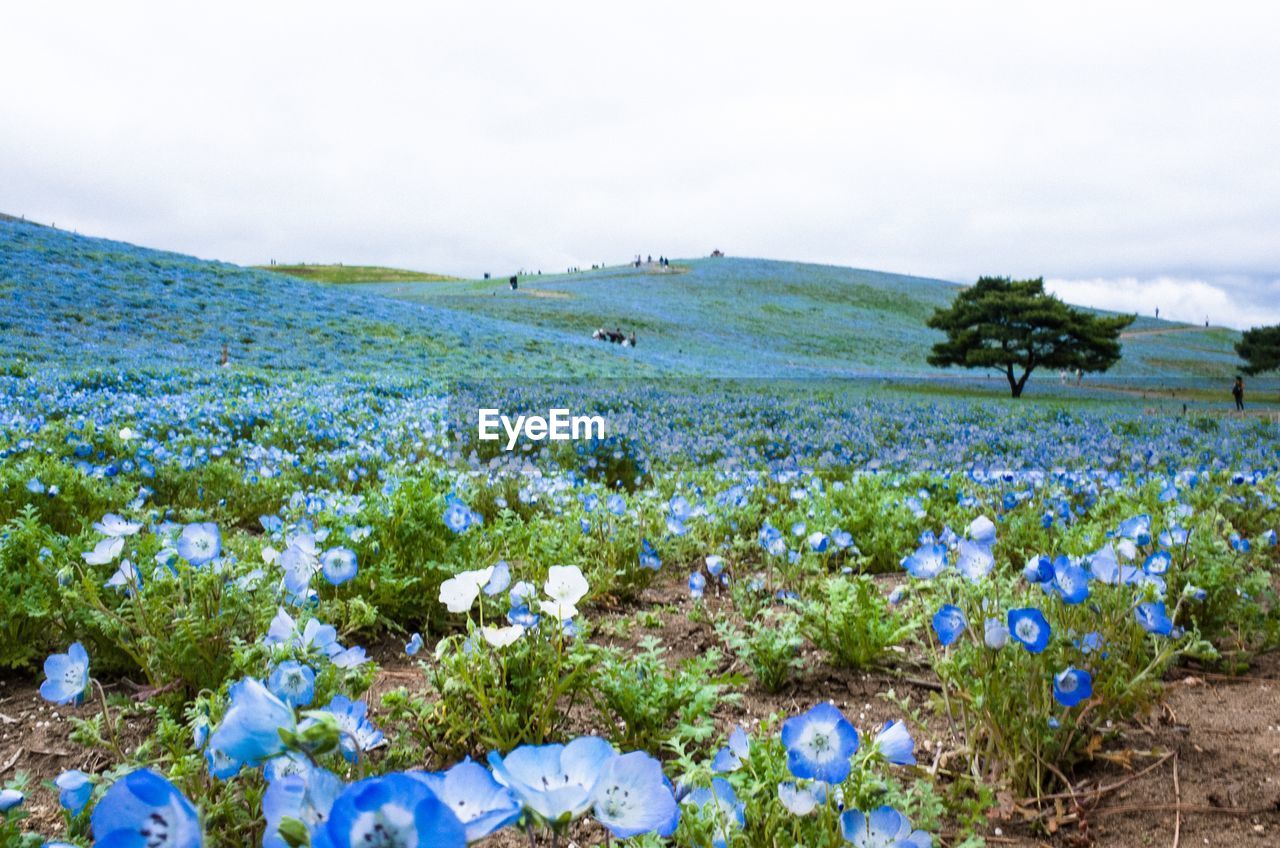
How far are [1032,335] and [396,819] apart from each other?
22.8 metres

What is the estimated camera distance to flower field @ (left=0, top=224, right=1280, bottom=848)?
116 centimetres

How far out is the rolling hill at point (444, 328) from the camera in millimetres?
14453

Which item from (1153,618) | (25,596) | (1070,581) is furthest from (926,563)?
(25,596)

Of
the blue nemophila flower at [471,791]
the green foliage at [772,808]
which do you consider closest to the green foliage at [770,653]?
the green foliage at [772,808]

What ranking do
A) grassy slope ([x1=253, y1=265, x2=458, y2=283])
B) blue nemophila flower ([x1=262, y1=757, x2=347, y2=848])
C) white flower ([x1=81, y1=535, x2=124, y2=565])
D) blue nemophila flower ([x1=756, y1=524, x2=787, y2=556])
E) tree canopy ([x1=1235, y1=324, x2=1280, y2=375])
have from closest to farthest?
1. blue nemophila flower ([x1=262, y1=757, x2=347, y2=848])
2. white flower ([x1=81, y1=535, x2=124, y2=565])
3. blue nemophila flower ([x1=756, y1=524, x2=787, y2=556])
4. tree canopy ([x1=1235, y1=324, x2=1280, y2=375])
5. grassy slope ([x1=253, y1=265, x2=458, y2=283])

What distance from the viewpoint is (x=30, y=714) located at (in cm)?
245

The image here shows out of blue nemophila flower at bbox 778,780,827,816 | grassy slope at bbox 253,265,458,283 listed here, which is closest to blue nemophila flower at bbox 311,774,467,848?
blue nemophila flower at bbox 778,780,827,816

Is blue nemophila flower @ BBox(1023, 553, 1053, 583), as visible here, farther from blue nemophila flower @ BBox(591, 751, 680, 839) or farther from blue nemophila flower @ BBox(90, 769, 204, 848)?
blue nemophila flower @ BBox(90, 769, 204, 848)

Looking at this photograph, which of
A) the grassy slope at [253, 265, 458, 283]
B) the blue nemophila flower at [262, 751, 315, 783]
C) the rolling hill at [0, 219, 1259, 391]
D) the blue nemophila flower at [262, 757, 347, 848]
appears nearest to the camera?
the blue nemophila flower at [262, 757, 347, 848]

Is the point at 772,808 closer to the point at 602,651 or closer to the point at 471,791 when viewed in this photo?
the point at 602,651

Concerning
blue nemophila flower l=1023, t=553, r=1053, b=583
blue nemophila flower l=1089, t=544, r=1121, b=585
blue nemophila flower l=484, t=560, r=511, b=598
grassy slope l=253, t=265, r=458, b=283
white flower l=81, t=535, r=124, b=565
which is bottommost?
white flower l=81, t=535, r=124, b=565

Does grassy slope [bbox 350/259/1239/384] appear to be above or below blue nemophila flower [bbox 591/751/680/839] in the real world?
above

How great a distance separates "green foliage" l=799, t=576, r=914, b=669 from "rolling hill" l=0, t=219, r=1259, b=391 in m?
11.4

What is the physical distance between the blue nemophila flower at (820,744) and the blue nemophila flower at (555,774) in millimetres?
395
